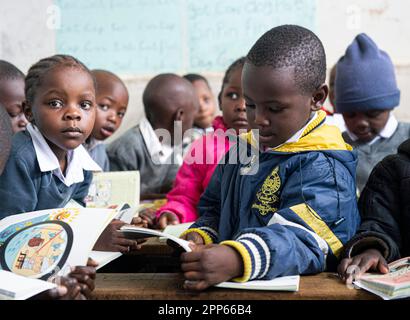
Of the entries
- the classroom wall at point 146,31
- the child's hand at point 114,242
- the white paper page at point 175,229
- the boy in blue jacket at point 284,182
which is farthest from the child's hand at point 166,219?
the classroom wall at point 146,31

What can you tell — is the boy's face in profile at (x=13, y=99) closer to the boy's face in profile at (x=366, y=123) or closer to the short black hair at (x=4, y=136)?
the short black hair at (x=4, y=136)

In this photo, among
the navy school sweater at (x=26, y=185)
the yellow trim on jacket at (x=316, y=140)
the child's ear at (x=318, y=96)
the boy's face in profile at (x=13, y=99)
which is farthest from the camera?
the boy's face in profile at (x=13, y=99)

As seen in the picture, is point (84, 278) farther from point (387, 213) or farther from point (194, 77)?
point (194, 77)

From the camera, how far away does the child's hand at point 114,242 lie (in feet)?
4.62

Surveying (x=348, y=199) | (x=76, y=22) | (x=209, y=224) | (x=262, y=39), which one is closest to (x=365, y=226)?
(x=348, y=199)

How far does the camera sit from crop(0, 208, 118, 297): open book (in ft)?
3.78

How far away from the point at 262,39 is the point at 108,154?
1.73m

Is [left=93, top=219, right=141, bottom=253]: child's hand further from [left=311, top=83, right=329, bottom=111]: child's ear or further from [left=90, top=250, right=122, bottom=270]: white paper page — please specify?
[left=311, top=83, right=329, bottom=111]: child's ear

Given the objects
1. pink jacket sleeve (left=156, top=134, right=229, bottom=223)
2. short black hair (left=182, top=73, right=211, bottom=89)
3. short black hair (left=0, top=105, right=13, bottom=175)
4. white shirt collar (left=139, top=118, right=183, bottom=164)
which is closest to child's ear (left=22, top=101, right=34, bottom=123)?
short black hair (left=0, top=105, right=13, bottom=175)

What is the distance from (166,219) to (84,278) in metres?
0.94

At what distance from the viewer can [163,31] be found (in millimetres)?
3922

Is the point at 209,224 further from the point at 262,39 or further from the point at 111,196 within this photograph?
the point at 111,196

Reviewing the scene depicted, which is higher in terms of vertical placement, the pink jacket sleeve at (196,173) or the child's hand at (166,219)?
the pink jacket sleeve at (196,173)

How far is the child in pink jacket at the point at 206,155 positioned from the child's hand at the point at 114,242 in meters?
0.67
